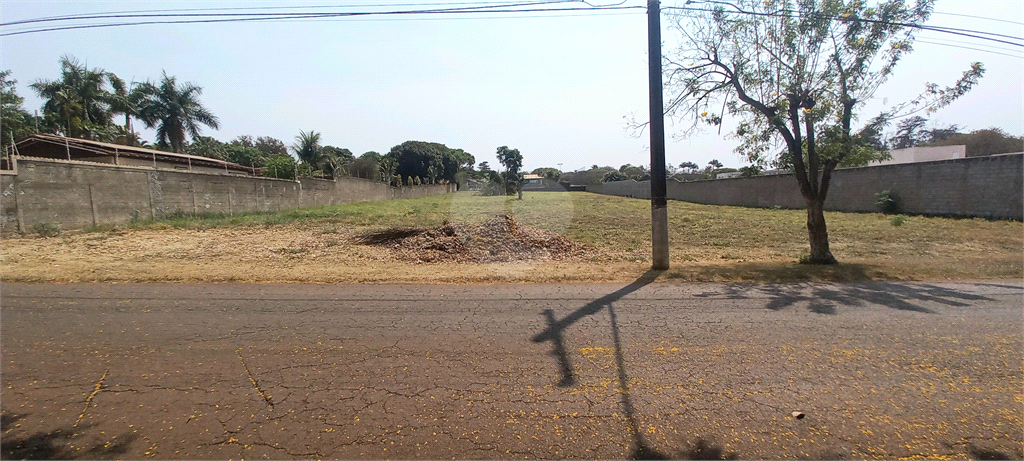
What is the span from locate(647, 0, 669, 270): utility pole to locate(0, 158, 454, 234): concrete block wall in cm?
1837

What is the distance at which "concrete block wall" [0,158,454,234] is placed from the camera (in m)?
14.0

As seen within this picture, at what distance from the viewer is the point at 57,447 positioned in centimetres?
280

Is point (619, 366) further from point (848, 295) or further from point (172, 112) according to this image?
point (172, 112)

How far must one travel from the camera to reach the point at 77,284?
23.6ft

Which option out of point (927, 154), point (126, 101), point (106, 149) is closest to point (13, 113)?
point (126, 101)

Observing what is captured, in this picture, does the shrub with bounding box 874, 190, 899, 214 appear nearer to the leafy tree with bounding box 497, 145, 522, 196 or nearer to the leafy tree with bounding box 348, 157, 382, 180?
the leafy tree with bounding box 497, 145, 522, 196

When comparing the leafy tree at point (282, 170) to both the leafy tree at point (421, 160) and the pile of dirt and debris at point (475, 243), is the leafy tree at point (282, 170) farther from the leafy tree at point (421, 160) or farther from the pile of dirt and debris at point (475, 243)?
the leafy tree at point (421, 160)

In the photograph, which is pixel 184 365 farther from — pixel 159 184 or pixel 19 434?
pixel 159 184

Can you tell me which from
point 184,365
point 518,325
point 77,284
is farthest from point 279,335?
point 77,284

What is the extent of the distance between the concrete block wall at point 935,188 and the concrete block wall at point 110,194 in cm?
3111

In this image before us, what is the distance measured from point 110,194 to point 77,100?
22.9 m

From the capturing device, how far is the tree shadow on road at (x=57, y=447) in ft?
8.96

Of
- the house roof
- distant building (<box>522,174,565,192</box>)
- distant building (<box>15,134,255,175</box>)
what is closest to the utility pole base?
the house roof

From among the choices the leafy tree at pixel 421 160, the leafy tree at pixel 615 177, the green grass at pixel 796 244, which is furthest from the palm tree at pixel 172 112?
the leafy tree at pixel 615 177
